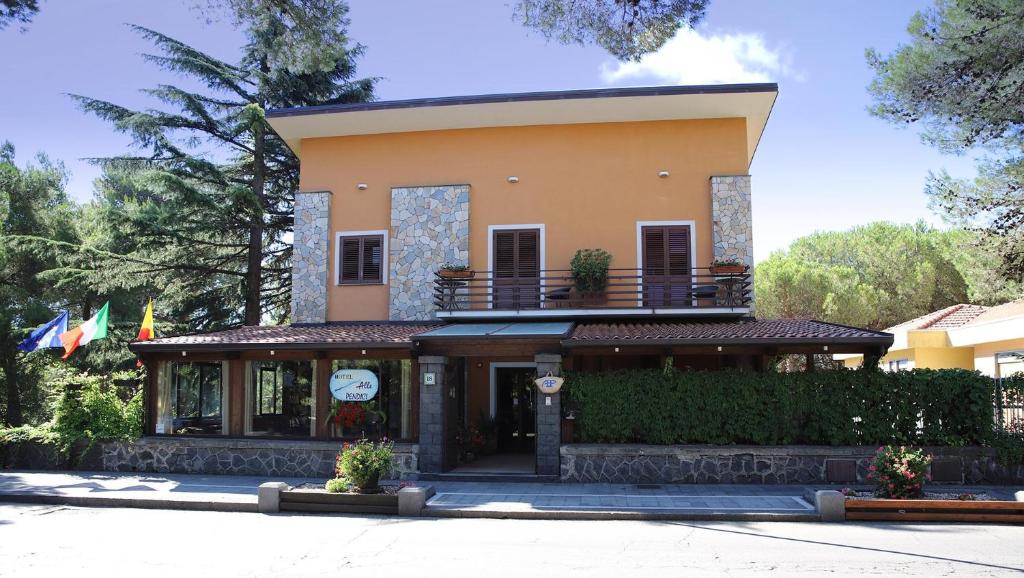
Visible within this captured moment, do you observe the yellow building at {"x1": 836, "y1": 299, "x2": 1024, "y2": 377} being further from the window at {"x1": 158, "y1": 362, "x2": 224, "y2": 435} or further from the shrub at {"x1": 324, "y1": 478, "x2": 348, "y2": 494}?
the window at {"x1": 158, "y1": 362, "x2": 224, "y2": 435}

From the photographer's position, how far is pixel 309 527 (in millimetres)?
10656

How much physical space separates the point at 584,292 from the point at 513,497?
235 inches

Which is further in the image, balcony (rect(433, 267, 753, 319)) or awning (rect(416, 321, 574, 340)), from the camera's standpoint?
balcony (rect(433, 267, 753, 319))

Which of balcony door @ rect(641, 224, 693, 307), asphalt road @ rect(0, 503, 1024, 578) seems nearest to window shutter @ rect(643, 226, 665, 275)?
balcony door @ rect(641, 224, 693, 307)

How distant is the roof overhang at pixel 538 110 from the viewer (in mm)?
17141

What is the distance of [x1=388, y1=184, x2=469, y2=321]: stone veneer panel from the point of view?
1855 centimetres

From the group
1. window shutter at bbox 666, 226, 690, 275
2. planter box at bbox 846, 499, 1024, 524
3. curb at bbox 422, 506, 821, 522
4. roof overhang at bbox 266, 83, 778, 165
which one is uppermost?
roof overhang at bbox 266, 83, 778, 165

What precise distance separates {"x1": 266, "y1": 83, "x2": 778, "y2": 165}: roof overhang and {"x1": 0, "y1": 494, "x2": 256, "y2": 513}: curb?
9.64 metres

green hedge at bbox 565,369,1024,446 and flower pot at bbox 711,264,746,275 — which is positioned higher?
flower pot at bbox 711,264,746,275

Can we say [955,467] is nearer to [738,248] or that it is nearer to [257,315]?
[738,248]

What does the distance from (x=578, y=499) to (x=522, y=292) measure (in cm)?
656

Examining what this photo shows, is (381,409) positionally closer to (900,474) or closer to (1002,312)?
(900,474)

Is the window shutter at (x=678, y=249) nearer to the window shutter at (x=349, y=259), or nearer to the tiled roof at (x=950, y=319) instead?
the window shutter at (x=349, y=259)

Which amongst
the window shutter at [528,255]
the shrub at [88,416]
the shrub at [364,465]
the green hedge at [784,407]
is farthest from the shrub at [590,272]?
the shrub at [88,416]
